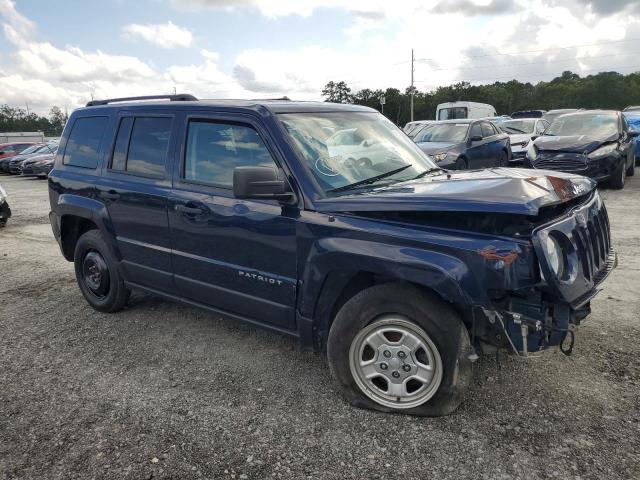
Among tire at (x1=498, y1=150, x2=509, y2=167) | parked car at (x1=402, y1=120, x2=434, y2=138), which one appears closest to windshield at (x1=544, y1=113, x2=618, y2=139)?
tire at (x1=498, y1=150, x2=509, y2=167)

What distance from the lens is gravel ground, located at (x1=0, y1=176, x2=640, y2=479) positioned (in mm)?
2590

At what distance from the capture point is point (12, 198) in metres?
14.9

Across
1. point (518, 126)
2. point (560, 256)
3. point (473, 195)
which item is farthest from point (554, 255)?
point (518, 126)

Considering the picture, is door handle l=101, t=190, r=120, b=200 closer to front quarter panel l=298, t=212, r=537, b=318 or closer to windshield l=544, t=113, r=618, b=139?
front quarter panel l=298, t=212, r=537, b=318

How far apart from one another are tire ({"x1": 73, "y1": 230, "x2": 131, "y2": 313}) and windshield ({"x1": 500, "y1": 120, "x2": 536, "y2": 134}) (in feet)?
47.2

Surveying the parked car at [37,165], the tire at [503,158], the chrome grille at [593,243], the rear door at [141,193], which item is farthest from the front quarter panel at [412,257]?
the parked car at [37,165]

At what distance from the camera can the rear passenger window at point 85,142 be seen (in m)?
4.56

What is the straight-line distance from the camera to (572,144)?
9.91 meters

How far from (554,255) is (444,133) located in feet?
30.8

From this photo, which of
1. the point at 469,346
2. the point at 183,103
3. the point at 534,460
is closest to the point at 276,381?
the point at 469,346

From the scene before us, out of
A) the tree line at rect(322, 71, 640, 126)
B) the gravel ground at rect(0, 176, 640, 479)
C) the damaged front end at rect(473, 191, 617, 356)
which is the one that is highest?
the tree line at rect(322, 71, 640, 126)

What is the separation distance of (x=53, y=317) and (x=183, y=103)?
2512 mm

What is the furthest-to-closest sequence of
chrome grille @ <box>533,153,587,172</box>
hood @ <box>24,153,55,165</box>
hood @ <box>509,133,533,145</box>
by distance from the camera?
hood @ <box>24,153,55,165</box>, hood @ <box>509,133,533,145</box>, chrome grille @ <box>533,153,587,172</box>

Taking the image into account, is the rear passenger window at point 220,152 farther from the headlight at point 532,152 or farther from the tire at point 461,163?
the headlight at point 532,152
